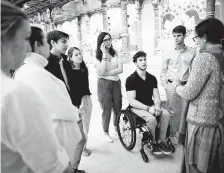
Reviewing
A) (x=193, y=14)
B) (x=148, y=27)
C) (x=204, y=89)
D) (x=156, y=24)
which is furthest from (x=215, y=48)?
(x=148, y=27)

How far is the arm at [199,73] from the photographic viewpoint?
158 cm

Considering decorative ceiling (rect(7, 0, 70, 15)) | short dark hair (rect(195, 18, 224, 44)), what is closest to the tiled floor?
short dark hair (rect(195, 18, 224, 44))

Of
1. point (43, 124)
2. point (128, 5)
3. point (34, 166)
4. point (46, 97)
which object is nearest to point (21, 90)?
point (43, 124)

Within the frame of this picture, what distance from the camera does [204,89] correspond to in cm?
165

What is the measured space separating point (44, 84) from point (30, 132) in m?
0.60

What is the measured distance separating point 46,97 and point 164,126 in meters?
1.88

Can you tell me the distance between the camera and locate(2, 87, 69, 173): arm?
69 cm

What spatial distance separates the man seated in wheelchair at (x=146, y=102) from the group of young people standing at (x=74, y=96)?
0.01m

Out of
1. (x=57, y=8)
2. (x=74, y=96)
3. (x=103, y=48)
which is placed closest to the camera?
(x=74, y=96)

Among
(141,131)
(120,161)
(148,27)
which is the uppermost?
(148,27)

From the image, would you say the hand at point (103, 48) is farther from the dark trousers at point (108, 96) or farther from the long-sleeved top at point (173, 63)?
the long-sleeved top at point (173, 63)

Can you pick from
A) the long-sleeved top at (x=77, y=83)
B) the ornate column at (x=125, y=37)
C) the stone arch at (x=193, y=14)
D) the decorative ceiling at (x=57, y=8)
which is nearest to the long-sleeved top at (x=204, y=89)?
the long-sleeved top at (x=77, y=83)

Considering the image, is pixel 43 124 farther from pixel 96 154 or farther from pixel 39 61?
pixel 96 154

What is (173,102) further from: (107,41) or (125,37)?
(125,37)
